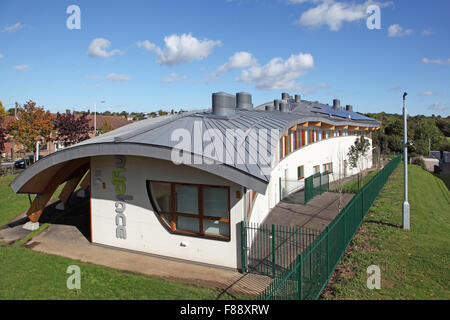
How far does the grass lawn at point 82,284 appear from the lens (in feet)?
26.8

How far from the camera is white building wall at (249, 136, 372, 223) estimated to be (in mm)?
15355

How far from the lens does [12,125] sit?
33.1 m

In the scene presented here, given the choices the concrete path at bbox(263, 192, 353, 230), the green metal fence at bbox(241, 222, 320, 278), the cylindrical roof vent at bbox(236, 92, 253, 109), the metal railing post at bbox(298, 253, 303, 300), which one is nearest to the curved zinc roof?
the green metal fence at bbox(241, 222, 320, 278)

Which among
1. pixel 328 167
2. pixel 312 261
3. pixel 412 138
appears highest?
pixel 412 138

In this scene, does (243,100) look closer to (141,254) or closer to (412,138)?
(141,254)

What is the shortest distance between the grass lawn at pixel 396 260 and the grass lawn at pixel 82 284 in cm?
320

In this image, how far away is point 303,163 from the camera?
2427 centimetres

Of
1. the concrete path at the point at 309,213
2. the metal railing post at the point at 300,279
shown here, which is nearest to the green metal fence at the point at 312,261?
the metal railing post at the point at 300,279

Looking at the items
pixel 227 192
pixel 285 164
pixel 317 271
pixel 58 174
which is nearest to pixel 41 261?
pixel 58 174

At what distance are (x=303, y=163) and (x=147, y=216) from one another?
15.6m

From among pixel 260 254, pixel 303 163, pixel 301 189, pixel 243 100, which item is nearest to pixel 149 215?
pixel 260 254

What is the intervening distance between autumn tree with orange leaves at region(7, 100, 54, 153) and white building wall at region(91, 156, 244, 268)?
81.9 ft

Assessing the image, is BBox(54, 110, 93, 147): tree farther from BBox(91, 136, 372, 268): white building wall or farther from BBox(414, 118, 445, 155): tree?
BBox(414, 118, 445, 155): tree

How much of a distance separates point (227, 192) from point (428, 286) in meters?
6.03
